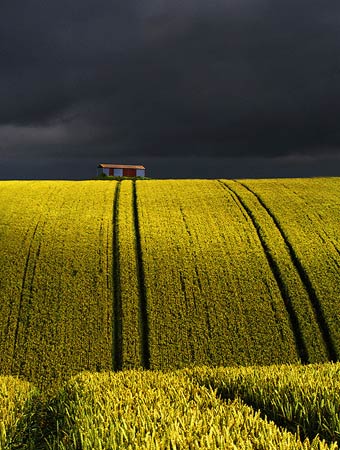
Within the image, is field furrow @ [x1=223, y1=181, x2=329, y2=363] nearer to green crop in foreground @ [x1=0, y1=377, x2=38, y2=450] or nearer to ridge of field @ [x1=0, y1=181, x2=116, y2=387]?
ridge of field @ [x1=0, y1=181, x2=116, y2=387]

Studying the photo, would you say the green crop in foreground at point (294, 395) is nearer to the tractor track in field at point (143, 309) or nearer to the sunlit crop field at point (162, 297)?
the sunlit crop field at point (162, 297)

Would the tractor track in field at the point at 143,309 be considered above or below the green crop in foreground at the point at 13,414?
below

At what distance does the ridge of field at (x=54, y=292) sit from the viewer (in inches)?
631

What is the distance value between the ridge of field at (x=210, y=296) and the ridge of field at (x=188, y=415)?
7194 millimetres

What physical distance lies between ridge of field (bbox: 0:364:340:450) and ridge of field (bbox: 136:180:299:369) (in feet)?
23.6

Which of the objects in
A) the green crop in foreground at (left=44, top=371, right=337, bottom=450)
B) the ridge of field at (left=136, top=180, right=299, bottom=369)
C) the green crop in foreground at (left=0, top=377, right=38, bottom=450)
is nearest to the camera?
the green crop in foreground at (left=44, top=371, right=337, bottom=450)

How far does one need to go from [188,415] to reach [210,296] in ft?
43.0

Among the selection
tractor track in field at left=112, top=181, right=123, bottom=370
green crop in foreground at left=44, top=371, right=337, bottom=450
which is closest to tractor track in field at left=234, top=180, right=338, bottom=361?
tractor track in field at left=112, top=181, right=123, bottom=370

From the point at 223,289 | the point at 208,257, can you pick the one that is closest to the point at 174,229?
the point at 208,257

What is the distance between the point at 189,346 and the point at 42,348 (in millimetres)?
5044

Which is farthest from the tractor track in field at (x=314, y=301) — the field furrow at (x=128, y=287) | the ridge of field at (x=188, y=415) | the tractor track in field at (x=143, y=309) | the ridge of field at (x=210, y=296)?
the ridge of field at (x=188, y=415)

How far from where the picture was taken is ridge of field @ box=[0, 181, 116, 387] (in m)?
16.0

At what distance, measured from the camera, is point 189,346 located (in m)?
16.4

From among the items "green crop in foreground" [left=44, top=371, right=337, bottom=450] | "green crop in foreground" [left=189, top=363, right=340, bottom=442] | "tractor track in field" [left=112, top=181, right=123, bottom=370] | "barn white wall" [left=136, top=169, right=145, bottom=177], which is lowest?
"tractor track in field" [left=112, top=181, right=123, bottom=370]
